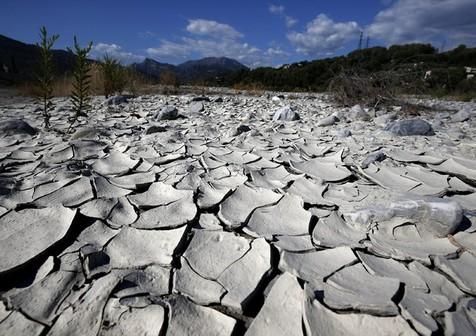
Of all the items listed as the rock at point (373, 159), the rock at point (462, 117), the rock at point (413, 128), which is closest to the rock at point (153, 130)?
the rock at point (373, 159)

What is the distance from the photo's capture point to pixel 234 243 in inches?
39.1

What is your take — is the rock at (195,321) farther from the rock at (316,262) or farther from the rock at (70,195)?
the rock at (70,195)

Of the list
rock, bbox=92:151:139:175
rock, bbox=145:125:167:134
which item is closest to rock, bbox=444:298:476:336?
rock, bbox=92:151:139:175

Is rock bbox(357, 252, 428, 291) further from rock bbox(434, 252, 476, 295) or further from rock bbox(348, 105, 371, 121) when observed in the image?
rock bbox(348, 105, 371, 121)

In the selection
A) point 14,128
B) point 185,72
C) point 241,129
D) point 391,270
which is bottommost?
point 391,270

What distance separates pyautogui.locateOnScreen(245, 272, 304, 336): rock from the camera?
0.67m

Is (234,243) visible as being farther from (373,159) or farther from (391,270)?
(373,159)

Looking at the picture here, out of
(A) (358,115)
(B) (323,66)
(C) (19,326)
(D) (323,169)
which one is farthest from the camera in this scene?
(B) (323,66)

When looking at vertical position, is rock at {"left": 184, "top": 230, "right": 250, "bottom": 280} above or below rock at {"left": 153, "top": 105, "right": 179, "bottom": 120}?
below

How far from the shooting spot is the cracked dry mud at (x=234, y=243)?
0.70 metres

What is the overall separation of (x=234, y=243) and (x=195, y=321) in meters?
0.33

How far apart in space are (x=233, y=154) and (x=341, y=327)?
142cm

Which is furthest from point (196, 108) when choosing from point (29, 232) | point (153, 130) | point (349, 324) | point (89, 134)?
point (349, 324)

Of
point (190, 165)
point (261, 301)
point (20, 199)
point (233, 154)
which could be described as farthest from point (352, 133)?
point (20, 199)
